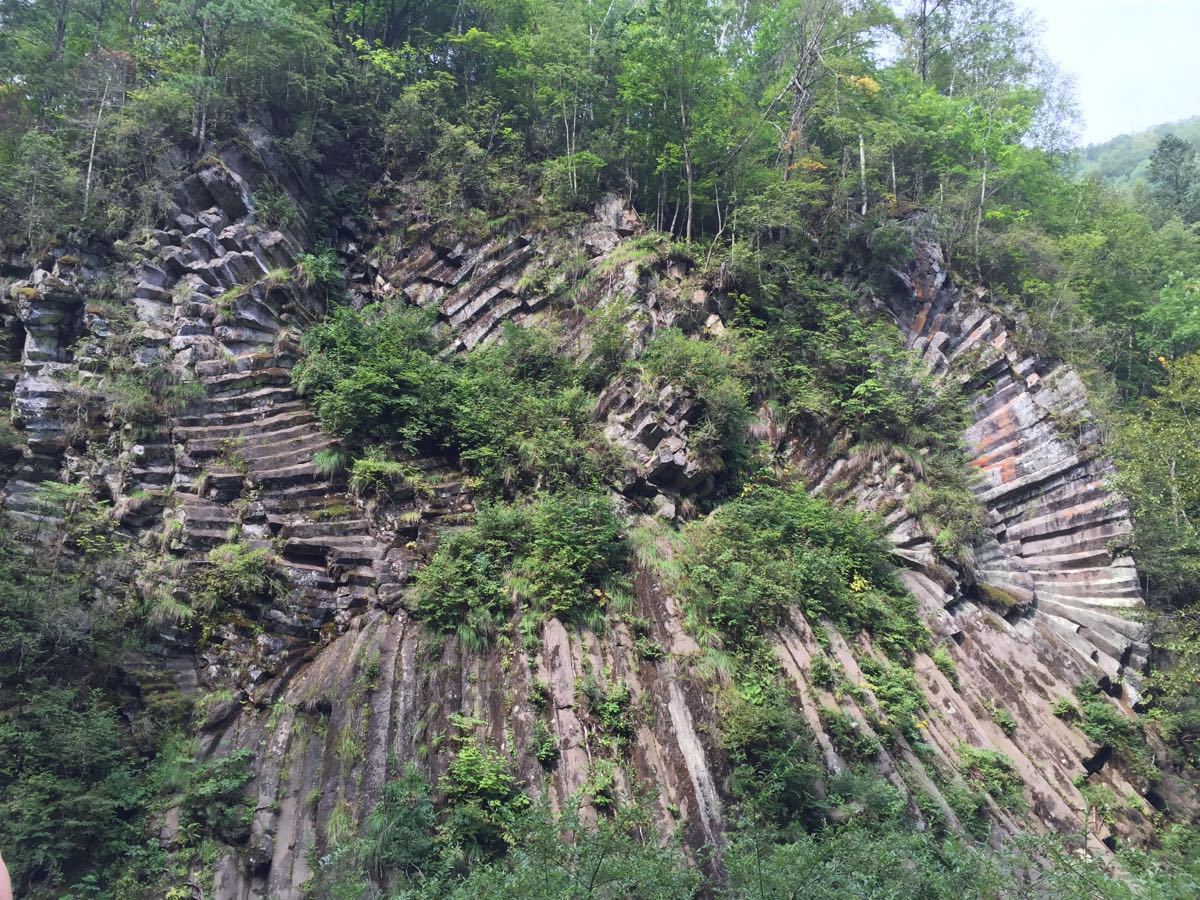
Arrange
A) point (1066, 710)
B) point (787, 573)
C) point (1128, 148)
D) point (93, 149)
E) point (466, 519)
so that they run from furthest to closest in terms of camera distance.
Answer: point (1128, 148) < point (93, 149) < point (1066, 710) < point (466, 519) < point (787, 573)

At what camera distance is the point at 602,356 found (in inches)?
600

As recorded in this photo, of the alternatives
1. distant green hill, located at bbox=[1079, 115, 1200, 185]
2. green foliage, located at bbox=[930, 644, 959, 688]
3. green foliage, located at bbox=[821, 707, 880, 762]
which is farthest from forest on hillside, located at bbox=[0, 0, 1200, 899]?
distant green hill, located at bbox=[1079, 115, 1200, 185]

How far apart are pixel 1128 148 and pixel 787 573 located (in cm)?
10385

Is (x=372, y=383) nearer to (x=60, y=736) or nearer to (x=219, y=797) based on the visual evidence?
(x=60, y=736)

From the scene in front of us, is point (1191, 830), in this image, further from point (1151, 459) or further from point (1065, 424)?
point (1065, 424)

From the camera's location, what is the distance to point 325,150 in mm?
19281

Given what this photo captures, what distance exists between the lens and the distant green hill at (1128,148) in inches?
2847

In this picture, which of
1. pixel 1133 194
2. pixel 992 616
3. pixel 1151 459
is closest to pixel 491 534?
pixel 992 616

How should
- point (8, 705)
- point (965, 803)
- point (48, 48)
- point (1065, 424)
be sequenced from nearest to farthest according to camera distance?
point (8, 705)
point (965, 803)
point (1065, 424)
point (48, 48)

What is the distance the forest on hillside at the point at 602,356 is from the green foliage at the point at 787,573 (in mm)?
81

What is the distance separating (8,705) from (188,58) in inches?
597

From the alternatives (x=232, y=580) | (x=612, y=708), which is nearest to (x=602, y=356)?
(x=612, y=708)

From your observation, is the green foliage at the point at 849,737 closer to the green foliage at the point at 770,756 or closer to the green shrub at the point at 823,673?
the green shrub at the point at 823,673

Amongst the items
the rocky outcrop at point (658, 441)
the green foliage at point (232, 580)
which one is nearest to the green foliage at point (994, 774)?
the rocky outcrop at point (658, 441)
